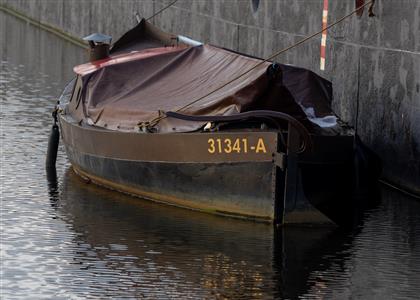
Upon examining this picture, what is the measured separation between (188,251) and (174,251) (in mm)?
152

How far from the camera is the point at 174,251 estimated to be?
1462 cm

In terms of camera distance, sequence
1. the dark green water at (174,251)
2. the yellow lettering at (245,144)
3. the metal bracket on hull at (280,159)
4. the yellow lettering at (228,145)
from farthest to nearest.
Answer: the yellow lettering at (228,145)
the yellow lettering at (245,144)
the metal bracket on hull at (280,159)
the dark green water at (174,251)

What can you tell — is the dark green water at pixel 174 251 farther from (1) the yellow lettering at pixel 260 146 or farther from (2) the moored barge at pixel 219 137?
(1) the yellow lettering at pixel 260 146

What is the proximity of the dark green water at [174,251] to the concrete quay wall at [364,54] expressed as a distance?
837 millimetres

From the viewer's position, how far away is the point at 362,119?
63.8ft

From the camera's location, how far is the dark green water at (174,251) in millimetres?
13156

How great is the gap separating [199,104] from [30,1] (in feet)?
98.1

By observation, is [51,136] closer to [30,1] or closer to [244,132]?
[244,132]

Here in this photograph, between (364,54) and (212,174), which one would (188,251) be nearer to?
(212,174)

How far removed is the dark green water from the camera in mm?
13156

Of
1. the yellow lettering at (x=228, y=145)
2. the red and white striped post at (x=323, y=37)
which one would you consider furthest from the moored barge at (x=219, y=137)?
the red and white striped post at (x=323, y=37)

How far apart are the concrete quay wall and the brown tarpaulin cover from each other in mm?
1093

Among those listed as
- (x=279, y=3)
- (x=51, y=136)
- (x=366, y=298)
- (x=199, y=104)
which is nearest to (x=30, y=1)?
(x=279, y=3)

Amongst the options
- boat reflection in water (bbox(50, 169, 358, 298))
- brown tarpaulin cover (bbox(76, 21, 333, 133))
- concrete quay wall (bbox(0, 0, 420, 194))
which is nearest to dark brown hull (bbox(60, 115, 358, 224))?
boat reflection in water (bbox(50, 169, 358, 298))
